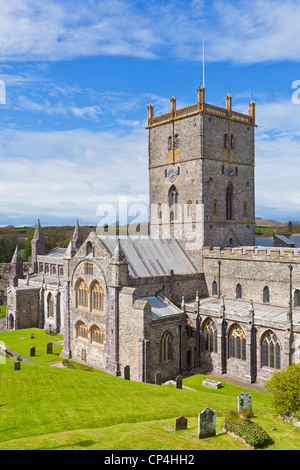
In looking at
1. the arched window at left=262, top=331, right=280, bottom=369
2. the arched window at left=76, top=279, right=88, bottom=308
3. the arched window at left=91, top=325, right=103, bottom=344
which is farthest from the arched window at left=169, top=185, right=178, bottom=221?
the arched window at left=262, top=331, right=280, bottom=369

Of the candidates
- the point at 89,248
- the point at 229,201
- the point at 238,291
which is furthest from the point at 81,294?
the point at 229,201

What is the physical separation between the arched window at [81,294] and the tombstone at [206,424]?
21.3 metres

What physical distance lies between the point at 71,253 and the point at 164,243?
985cm

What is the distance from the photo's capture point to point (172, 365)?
31516 mm

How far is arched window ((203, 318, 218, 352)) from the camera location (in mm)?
32469

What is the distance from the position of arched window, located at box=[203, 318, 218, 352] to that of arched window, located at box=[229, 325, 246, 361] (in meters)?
1.54

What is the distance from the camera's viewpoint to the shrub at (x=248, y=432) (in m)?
15.6

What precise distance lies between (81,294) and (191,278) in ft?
36.8

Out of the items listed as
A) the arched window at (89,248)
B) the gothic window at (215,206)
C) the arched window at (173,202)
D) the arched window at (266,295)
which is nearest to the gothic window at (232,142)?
the gothic window at (215,206)

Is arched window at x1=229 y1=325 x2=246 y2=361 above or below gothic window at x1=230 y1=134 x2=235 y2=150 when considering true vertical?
below

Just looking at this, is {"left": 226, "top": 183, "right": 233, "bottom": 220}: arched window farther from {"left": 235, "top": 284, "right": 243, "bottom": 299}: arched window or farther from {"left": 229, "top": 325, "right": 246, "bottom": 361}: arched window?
{"left": 229, "top": 325, "right": 246, "bottom": 361}: arched window

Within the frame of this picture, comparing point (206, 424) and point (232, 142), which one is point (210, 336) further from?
point (232, 142)

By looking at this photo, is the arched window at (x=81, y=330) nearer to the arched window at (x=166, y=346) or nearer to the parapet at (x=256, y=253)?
the arched window at (x=166, y=346)

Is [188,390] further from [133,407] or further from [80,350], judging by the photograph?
[80,350]
